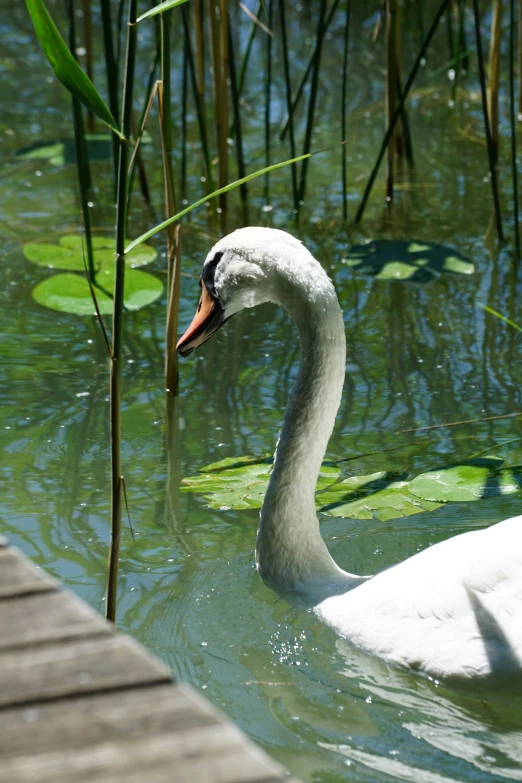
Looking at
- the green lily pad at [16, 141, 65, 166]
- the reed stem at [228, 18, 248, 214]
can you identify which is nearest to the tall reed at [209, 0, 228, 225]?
the reed stem at [228, 18, 248, 214]

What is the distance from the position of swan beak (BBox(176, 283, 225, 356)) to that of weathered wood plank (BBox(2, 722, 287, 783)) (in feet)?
6.74

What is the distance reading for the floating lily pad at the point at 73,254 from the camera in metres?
5.41

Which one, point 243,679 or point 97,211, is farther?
point 97,211

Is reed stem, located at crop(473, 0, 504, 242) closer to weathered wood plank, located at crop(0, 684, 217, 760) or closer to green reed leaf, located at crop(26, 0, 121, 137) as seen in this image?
green reed leaf, located at crop(26, 0, 121, 137)

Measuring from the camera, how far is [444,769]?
2566 millimetres

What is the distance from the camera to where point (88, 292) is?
16.8 feet

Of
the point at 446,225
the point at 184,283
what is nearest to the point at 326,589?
the point at 184,283

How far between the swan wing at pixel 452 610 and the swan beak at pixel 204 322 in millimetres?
871

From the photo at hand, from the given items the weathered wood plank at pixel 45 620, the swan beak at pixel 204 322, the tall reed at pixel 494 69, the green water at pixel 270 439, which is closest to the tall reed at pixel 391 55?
the tall reed at pixel 494 69

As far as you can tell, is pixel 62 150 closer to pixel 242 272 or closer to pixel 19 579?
pixel 242 272

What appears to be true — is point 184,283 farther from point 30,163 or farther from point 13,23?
point 13,23

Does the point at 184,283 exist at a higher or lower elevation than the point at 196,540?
higher

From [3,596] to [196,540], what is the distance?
2.03 m

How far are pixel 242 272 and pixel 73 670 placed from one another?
1862 mm
